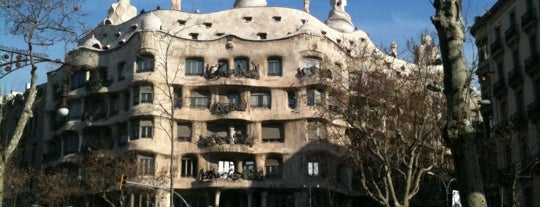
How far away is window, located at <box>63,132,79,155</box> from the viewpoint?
51312 millimetres

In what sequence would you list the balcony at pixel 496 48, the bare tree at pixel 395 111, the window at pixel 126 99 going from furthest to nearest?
the window at pixel 126 99, the balcony at pixel 496 48, the bare tree at pixel 395 111

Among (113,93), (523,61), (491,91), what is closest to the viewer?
(523,61)

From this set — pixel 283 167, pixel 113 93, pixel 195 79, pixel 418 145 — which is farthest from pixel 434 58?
pixel 113 93

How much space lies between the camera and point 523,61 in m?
39.4

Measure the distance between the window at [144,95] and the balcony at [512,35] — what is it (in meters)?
22.5

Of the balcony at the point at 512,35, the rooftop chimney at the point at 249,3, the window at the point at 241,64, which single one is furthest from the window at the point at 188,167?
the balcony at the point at 512,35

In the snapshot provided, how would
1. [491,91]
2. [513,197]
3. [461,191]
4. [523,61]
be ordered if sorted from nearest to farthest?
1. [461,191]
2. [513,197]
3. [523,61]
4. [491,91]

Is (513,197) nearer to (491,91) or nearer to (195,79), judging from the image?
(491,91)

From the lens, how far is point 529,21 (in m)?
38.3

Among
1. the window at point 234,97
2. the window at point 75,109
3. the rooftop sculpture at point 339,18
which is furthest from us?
the rooftop sculpture at point 339,18

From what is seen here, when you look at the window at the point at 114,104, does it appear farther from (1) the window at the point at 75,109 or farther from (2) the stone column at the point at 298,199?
(2) the stone column at the point at 298,199

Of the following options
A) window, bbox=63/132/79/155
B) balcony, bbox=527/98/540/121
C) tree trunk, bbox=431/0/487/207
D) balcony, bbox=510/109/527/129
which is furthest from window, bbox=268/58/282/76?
tree trunk, bbox=431/0/487/207

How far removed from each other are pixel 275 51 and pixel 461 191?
39612mm

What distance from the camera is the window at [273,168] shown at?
47.6 meters
